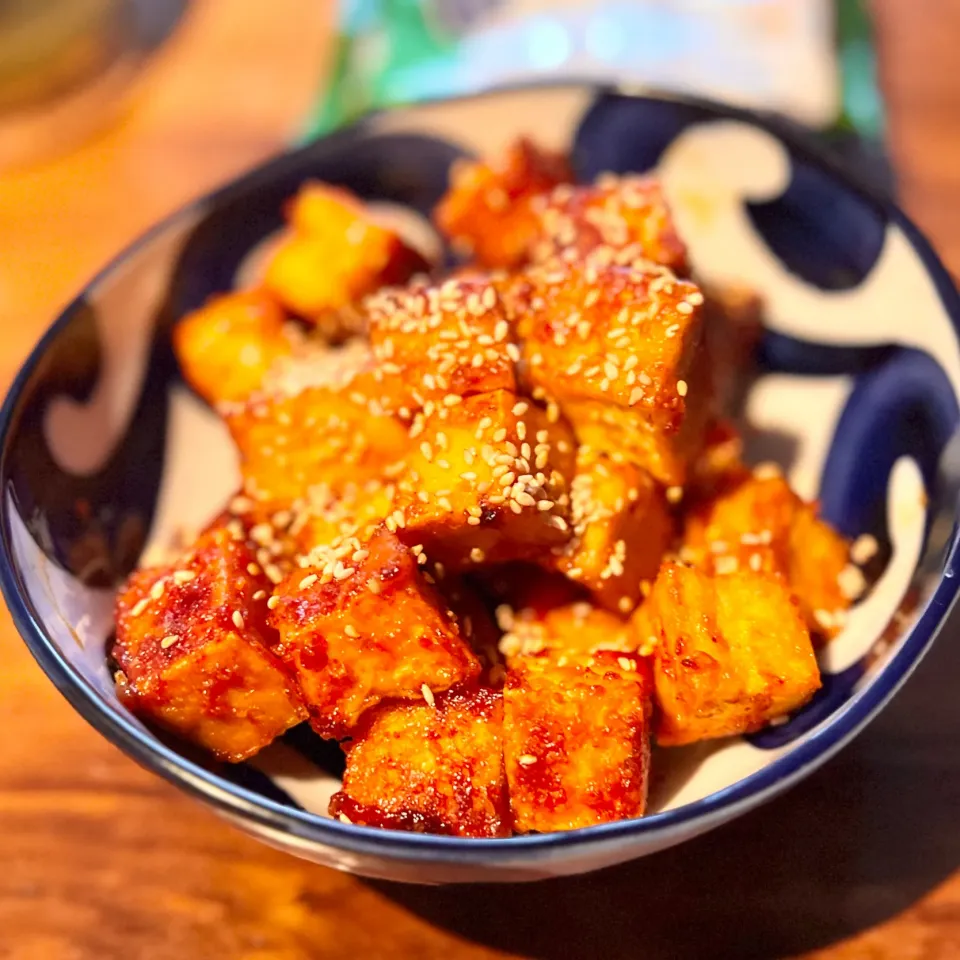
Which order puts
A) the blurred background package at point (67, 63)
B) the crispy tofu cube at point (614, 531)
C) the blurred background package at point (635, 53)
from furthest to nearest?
the blurred background package at point (67, 63) → the blurred background package at point (635, 53) → the crispy tofu cube at point (614, 531)

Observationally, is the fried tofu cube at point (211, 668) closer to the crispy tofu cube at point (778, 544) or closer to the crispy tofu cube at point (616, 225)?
the crispy tofu cube at point (778, 544)

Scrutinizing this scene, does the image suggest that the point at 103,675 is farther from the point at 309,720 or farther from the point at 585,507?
the point at 585,507

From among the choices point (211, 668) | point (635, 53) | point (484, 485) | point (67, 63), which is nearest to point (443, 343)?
point (484, 485)

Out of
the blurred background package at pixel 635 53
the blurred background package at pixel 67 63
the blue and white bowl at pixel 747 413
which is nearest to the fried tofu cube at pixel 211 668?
the blue and white bowl at pixel 747 413

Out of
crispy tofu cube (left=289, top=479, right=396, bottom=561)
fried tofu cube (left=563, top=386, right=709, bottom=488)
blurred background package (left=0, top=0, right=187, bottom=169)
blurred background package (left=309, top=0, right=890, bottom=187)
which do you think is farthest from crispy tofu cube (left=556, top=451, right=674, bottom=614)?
blurred background package (left=0, top=0, right=187, bottom=169)

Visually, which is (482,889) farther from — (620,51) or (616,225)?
(620,51)

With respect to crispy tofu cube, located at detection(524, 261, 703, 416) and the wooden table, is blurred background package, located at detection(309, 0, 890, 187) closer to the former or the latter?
crispy tofu cube, located at detection(524, 261, 703, 416)

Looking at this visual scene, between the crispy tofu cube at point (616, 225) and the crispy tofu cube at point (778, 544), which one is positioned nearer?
the crispy tofu cube at point (778, 544)
